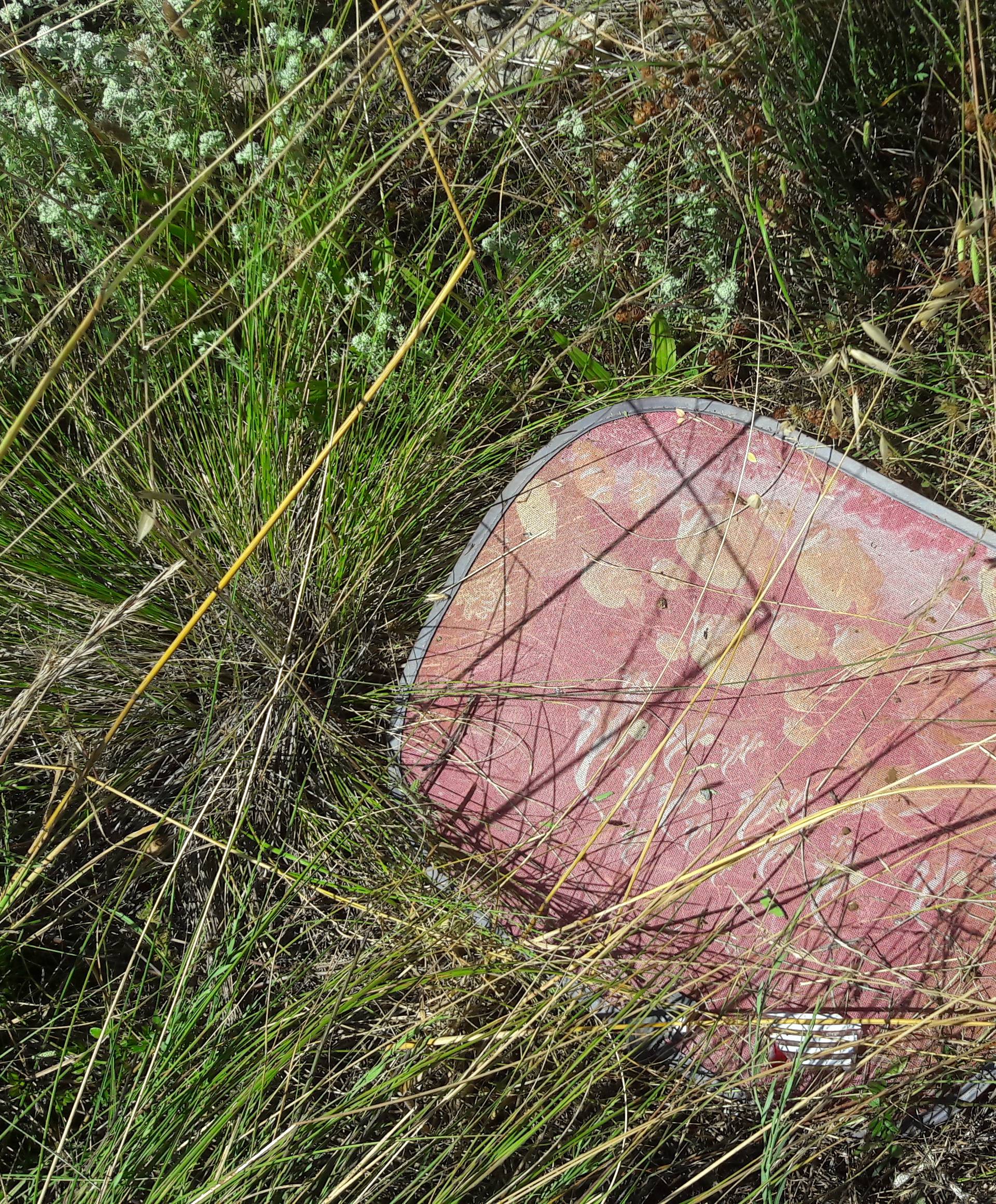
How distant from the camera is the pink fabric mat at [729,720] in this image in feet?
3.28

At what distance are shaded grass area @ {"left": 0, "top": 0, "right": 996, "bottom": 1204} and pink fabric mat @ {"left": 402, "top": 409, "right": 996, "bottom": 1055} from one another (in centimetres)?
8

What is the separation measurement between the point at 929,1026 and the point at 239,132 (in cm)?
153

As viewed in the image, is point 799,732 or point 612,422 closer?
point 799,732

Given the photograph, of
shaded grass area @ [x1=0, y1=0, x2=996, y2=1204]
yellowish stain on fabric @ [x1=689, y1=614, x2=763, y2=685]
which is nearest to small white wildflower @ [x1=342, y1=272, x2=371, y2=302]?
shaded grass area @ [x1=0, y1=0, x2=996, y2=1204]

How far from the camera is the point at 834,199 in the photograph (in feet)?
3.97

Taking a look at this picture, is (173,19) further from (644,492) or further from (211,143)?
(644,492)

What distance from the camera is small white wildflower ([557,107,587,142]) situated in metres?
1.24

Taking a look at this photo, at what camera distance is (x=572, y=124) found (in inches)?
49.4

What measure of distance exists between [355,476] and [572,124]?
1.83ft

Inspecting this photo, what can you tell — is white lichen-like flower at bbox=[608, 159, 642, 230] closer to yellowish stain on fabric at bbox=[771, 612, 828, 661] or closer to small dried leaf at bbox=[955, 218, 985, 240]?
small dried leaf at bbox=[955, 218, 985, 240]

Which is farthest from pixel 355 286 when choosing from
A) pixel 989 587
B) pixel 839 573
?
pixel 989 587

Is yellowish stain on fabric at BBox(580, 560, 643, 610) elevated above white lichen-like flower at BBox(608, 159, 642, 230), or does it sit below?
below

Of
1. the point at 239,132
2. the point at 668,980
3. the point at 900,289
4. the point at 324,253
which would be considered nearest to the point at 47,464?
the point at 324,253

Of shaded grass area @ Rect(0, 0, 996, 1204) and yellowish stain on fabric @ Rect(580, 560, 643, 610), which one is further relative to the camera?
yellowish stain on fabric @ Rect(580, 560, 643, 610)
